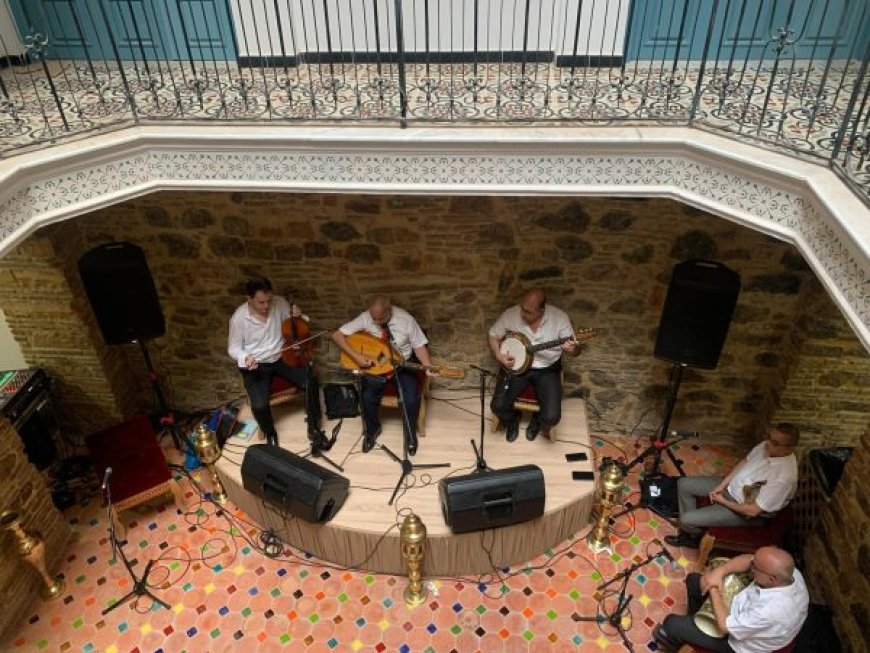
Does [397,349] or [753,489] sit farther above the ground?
[397,349]

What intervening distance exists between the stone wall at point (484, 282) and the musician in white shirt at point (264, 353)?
434 mm

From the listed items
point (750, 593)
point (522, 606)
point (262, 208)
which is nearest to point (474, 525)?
point (522, 606)

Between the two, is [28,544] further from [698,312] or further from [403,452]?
[698,312]

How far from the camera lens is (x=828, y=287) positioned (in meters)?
2.92

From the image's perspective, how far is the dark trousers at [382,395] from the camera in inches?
205

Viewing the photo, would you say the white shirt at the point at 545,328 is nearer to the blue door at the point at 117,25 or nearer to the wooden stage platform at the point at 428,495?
the wooden stage platform at the point at 428,495

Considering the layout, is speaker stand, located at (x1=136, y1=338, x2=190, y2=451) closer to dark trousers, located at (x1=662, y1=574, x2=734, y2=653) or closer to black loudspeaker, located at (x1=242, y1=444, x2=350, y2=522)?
black loudspeaker, located at (x1=242, y1=444, x2=350, y2=522)

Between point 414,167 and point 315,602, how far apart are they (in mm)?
3183

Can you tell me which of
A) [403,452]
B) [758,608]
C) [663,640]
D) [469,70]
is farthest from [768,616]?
[469,70]

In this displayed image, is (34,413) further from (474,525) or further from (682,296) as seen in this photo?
(682,296)

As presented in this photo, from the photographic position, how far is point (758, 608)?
3574 millimetres

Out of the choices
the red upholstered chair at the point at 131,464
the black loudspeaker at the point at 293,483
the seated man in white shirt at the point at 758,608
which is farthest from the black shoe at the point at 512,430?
the red upholstered chair at the point at 131,464

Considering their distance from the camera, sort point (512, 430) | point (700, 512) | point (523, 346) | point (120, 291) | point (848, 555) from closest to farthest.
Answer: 1. point (848, 555)
2. point (700, 512)
3. point (120, 291)
4. point (523, 346)
5. point (512, 430)

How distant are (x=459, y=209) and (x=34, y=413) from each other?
12.8 feet
